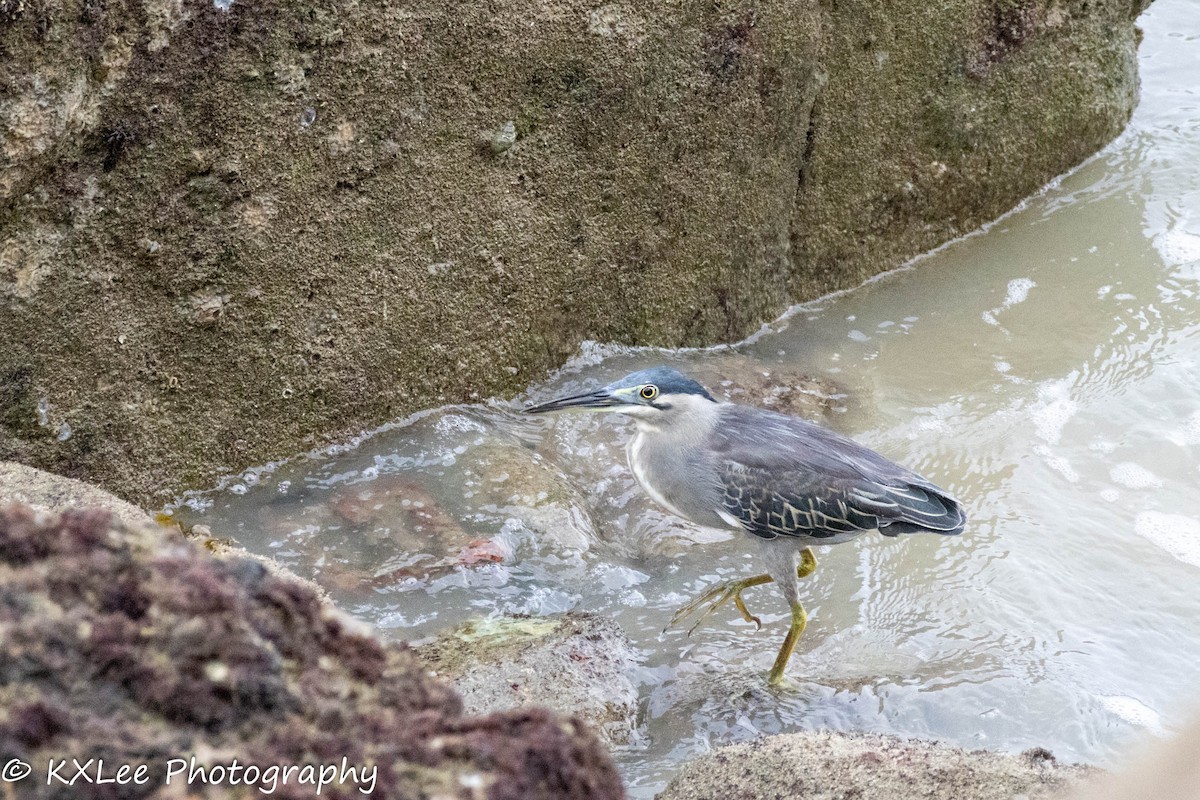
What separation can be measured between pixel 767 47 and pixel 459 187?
151cm

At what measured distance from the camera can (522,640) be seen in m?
3.39

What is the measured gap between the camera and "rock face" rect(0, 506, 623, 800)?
4.42 feet

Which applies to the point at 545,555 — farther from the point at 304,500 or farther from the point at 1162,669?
the point at 1162,669

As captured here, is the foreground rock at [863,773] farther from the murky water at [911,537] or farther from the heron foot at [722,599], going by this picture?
the heron foot at [722,599]

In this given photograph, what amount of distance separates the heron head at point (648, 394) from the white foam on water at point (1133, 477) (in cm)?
185

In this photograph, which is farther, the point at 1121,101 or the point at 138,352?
the point at 1121,101

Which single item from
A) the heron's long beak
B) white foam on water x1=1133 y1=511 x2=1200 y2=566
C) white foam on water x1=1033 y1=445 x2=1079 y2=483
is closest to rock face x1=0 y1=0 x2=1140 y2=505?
the heron's long beak

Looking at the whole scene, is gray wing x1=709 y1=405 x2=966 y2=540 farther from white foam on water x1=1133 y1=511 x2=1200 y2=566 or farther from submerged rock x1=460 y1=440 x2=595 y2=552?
white foam on water x1=1133 y1=511 x2=1200 y2=566

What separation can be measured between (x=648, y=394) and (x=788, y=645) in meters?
0.98

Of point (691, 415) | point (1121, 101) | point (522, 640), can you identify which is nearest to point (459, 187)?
point (691, 415)

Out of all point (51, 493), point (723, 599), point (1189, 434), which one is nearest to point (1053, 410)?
point (1189, 434)

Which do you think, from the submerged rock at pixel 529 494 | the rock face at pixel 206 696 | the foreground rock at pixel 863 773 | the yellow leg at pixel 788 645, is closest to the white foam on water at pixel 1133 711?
the foreground rock at pixel 863 773

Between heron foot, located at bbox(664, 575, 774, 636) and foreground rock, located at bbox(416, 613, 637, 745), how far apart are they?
278 mm

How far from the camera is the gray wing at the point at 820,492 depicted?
3.69 metres
